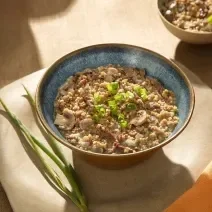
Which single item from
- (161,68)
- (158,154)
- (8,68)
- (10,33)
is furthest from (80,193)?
(10,33)

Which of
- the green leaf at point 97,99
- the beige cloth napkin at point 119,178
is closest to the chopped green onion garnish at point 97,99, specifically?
the green leaf at point 97,99

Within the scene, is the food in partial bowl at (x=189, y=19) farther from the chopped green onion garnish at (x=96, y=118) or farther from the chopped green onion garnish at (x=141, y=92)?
the chopped green onion garnish at (x=96, y=118)

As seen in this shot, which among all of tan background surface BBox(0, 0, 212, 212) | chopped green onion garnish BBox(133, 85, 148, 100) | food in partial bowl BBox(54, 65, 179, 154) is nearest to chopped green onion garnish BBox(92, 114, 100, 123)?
food in partial bowl BBox(54, 65, 179, 154)

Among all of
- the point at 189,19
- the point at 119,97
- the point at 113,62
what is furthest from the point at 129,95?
the point at 189,19

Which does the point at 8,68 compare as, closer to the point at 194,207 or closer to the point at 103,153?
the point at 103,153

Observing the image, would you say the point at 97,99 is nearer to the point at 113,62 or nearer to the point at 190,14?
the point at 113,62

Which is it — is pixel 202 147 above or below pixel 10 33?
below
